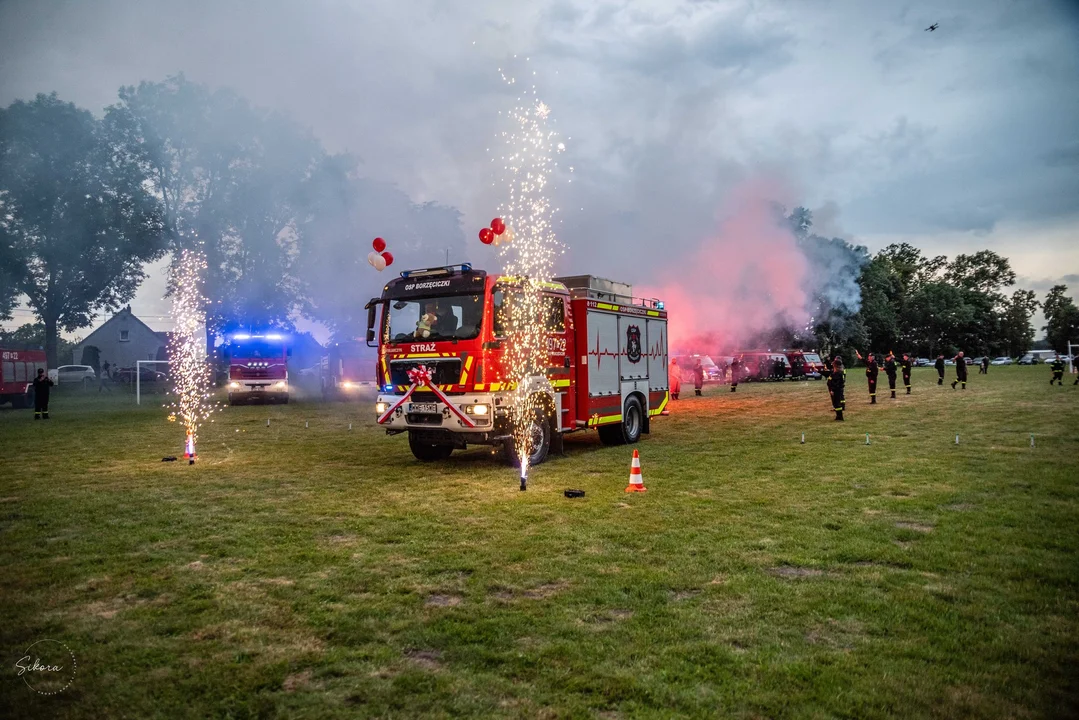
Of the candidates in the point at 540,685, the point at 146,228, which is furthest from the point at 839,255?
the point at 540,685

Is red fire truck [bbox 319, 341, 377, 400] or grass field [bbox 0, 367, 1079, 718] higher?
red fire truck [bbox 319, 341, 377, 400]

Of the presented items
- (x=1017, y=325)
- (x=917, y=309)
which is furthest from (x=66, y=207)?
(x=1017, y=325)

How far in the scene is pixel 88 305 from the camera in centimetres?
4597

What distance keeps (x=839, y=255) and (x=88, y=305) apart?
2438 inches

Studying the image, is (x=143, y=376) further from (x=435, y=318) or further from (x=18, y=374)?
(x=435, y=318)

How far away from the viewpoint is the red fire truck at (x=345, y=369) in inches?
1532

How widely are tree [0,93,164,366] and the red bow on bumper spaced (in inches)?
1526

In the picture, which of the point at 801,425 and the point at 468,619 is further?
the point at 801,425

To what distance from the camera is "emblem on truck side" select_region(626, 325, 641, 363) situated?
15.8 meters

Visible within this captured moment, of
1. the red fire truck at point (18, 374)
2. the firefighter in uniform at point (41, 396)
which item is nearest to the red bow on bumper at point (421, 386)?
the firefighter in uniform at point (41, 396)

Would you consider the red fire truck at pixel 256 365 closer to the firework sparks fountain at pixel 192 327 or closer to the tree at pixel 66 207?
the firework sparks fountain at pixel 192 327

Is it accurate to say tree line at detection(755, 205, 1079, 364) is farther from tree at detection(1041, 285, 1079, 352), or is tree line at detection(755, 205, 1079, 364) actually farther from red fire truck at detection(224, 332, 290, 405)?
red fire truck at detection(224, 332, 290, 405)

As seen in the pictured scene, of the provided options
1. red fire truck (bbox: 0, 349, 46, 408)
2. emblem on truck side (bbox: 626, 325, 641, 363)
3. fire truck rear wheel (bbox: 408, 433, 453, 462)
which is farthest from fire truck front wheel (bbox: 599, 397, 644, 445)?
red fire truck (bbox: 0, 349, 46, 408)

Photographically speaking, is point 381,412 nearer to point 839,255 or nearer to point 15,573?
point 15,573
